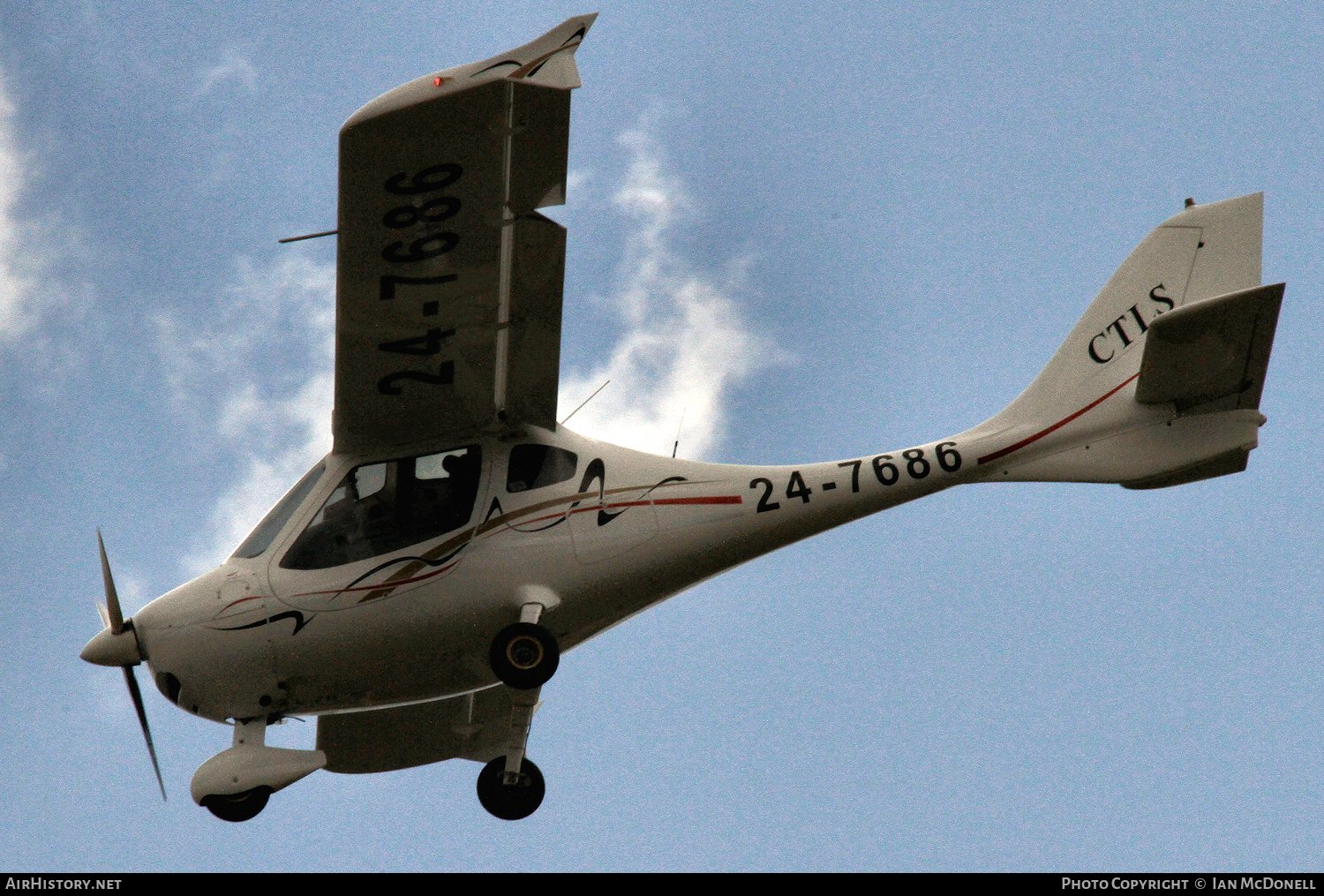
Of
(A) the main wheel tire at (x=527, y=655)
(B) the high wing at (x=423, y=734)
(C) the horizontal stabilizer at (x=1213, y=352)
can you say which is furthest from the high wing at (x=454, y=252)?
(C) the horizontal stabilizer at (x=1213, y=352)

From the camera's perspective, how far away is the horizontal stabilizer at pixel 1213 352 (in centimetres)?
1263

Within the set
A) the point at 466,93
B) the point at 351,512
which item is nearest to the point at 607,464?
the point at 351,512

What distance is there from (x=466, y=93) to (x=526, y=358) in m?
2.64

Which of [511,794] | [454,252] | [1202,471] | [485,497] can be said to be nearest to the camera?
[454,252]

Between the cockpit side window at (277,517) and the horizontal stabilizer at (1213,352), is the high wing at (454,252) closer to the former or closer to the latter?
the cockpit side window at (277,517)

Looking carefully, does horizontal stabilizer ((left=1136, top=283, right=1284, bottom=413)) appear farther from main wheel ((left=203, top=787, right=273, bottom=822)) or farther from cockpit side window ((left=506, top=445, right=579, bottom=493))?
main wheel ((left=203, top=787, right=273, bottom=822))

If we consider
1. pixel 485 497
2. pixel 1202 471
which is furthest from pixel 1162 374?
pixel 485 497

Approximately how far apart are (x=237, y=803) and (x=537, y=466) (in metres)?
3.59

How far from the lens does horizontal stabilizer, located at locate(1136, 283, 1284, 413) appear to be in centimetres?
1263

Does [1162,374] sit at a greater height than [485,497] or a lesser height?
greater

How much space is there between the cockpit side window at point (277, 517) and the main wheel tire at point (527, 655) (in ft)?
6.95

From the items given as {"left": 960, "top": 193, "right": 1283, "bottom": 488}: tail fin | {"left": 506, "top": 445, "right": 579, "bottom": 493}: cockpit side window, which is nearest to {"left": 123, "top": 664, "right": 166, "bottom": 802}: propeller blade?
{"left": 506, "top": 445, "right": 579, "bottom": 493}: cockpit side window

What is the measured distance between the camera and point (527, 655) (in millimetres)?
12859

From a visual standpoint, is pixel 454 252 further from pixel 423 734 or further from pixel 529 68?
pixel 423 734
